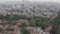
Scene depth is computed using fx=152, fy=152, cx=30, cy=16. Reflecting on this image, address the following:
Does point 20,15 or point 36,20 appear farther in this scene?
point 20,15

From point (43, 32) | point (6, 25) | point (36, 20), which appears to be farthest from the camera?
point (36, 20)

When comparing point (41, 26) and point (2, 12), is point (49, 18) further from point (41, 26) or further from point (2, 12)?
point (2, 12)

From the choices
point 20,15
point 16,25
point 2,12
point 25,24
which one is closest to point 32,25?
point 25,24

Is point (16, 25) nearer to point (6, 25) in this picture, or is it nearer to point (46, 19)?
point (6, 25)

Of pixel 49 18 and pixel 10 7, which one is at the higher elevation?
pixel 10 7

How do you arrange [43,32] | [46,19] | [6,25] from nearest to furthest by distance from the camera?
1. [43,32]
2. [6,25]
3. [46,19]

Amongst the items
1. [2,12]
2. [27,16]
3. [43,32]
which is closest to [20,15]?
[27,16]
